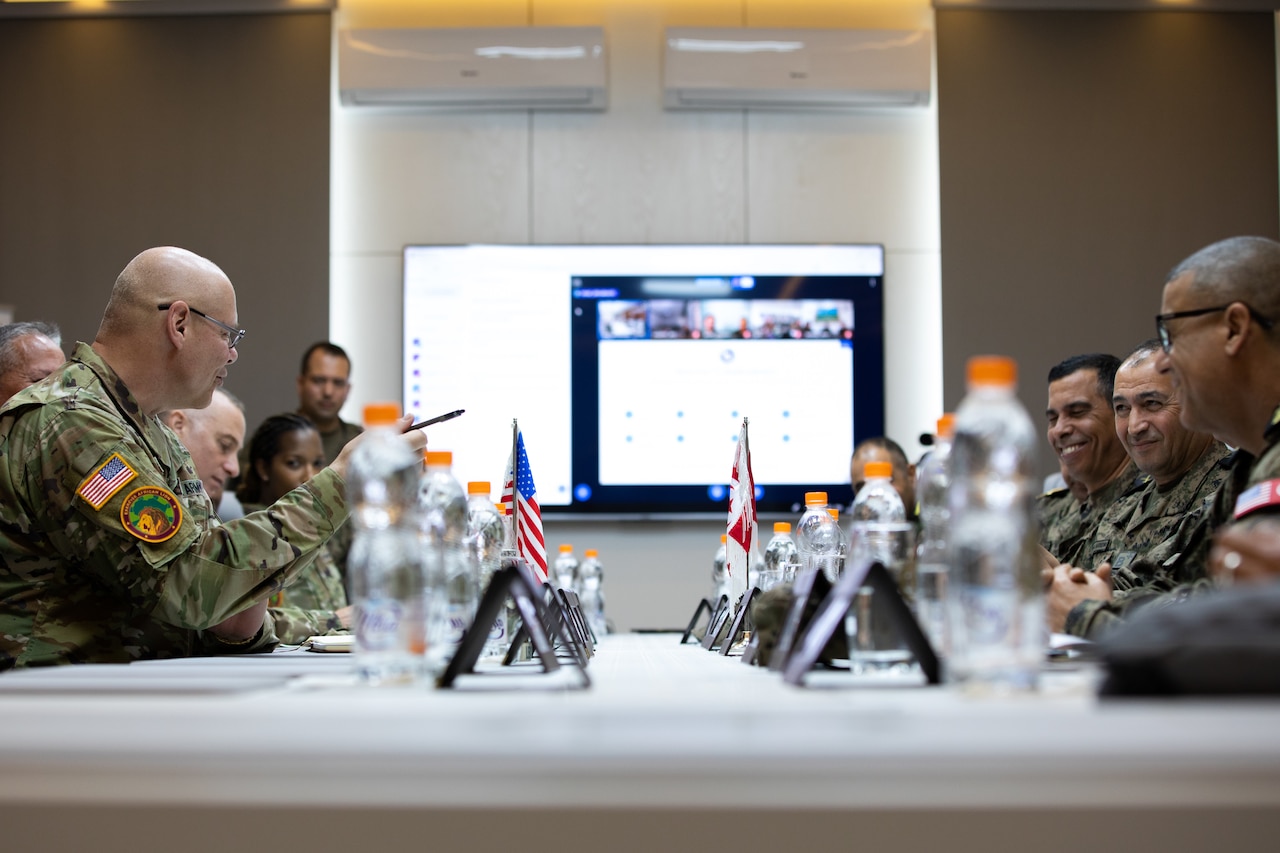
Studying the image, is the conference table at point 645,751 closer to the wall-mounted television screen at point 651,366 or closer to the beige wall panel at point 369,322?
the wall-mounted television screen at point 651,366

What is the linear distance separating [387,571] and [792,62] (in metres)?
4.70

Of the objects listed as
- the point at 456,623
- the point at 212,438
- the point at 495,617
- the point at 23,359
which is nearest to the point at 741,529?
the point at 456,623

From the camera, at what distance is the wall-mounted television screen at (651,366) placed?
5.45 m

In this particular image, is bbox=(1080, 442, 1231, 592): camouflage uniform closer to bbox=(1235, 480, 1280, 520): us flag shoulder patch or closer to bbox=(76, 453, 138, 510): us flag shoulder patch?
bbox=(1235, 480, 1280, 520): us flag shoulder patch

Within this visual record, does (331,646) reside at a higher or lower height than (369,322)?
lower

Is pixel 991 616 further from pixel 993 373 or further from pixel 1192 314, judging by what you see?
pixel 1192 314

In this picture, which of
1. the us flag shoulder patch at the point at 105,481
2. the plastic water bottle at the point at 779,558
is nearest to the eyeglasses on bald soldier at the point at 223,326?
the us flag shoulder patch at the point at 105,481

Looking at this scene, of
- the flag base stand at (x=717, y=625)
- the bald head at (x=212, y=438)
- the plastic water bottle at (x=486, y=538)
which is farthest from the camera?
the bald head at (x=212, y=438)

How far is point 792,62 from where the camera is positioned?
5430mm

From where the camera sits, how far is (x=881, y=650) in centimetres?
129

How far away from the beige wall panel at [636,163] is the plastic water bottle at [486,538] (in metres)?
3.20

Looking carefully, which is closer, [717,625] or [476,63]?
[717,625]

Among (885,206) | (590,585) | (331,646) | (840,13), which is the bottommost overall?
(590,585)

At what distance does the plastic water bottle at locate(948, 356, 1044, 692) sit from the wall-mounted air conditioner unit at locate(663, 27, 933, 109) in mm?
4573
